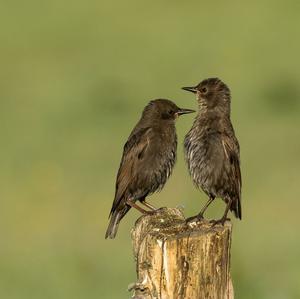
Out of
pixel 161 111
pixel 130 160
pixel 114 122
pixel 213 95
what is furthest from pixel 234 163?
pixel 114 122

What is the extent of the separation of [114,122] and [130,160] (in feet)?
25.4

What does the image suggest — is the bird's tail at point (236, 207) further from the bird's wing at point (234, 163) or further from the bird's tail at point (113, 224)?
the bird's tail at point (113, 224)

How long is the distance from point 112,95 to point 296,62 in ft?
12.3

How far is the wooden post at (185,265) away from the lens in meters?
7.42

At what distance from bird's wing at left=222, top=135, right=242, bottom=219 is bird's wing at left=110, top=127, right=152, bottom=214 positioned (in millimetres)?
986

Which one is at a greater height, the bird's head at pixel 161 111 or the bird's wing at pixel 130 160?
the bird's head at pixel 161 111

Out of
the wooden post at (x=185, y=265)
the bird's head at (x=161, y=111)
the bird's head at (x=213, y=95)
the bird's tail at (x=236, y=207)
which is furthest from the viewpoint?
the bird's head at (x=161, y=111)

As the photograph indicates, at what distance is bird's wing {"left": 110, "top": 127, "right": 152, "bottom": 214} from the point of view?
11148 mm

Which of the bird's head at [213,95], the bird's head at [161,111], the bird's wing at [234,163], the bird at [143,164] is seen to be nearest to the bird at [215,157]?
the bird's wing at [234,163]

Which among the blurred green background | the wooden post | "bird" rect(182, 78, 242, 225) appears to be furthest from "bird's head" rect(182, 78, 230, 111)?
the wooden post

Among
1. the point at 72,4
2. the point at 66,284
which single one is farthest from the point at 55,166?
the point at 72,4

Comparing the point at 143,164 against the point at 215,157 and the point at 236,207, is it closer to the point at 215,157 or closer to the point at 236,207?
the point at 215,157

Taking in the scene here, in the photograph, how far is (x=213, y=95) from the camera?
36.3 ft

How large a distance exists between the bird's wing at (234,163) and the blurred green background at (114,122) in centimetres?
81
